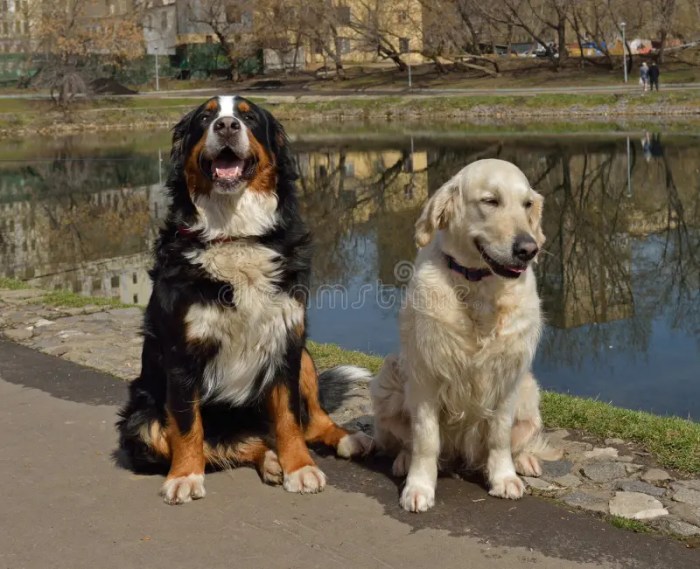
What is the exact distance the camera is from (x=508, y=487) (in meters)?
5.06

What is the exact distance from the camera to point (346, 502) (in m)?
5.11

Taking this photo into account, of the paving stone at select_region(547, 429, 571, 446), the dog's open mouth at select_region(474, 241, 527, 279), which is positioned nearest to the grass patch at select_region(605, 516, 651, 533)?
the paving stone at select_region(547, 429, 571, 446)

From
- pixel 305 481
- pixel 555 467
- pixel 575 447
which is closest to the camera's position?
pixel 305 481

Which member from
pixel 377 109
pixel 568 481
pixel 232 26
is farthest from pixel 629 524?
pixel 232 26

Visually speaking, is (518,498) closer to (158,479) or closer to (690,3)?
(158,479)

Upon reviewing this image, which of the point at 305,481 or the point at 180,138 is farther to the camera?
the point at 180,138

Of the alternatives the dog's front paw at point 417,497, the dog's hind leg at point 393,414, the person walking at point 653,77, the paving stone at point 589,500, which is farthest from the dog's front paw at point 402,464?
the person walking at point 653,77

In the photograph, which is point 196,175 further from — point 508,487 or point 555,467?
point 555,467

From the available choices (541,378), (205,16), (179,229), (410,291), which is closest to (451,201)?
(410,291)

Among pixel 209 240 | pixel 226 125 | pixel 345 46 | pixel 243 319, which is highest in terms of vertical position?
pixel 345 46

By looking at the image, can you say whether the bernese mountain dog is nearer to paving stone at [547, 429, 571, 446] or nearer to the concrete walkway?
the concrete walkway

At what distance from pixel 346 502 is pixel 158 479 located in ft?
3.92

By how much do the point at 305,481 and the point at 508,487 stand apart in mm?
1134

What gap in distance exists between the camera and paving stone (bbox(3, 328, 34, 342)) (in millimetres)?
9055
